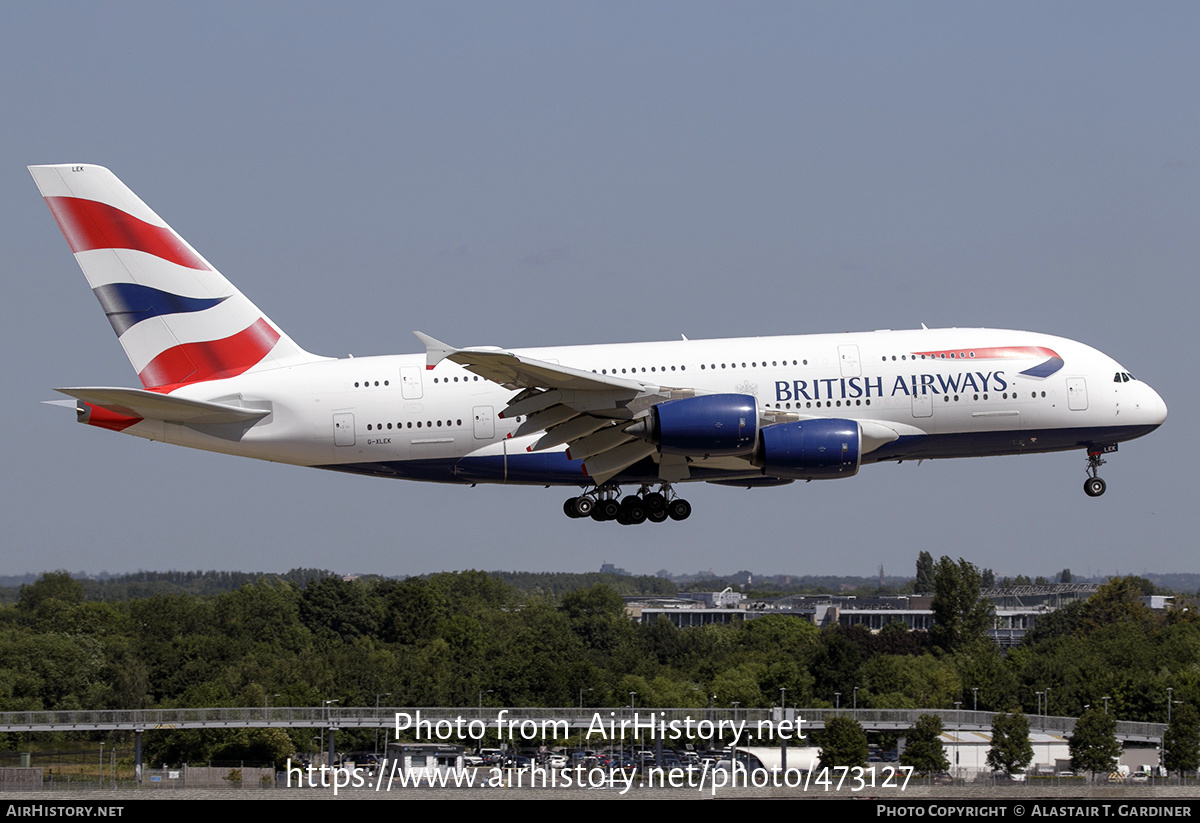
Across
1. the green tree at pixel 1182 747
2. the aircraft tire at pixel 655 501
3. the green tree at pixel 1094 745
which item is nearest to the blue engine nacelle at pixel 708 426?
the aircraft tire at pixel 655 501

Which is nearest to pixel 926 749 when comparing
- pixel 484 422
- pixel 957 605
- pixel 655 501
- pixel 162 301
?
pixel 655 501

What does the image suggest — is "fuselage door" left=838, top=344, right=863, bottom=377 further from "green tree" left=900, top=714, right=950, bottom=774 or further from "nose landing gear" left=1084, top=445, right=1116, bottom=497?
"green tree" left=900, top=714, right=950, bottom=774

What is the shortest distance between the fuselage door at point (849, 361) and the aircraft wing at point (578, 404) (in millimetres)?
5348

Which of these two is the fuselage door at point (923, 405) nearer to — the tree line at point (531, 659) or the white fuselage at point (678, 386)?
the white fuselage at point (678, 386)

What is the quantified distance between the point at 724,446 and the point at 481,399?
8.00 meters

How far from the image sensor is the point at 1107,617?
17138cm

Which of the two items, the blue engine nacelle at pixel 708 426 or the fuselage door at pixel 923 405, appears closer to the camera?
the blue engine nacelle at pixel 708 426

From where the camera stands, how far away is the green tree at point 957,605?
15425 cm

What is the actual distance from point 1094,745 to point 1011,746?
12.8 feet

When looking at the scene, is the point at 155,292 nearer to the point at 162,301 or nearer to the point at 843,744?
the point at 162,301

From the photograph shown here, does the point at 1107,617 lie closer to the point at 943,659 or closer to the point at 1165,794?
the point at 943,659

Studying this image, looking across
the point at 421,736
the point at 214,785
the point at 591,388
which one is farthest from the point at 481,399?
the point at 421,736

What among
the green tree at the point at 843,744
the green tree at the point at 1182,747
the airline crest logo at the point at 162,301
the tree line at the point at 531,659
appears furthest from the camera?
the tree line at the point at 531,659
